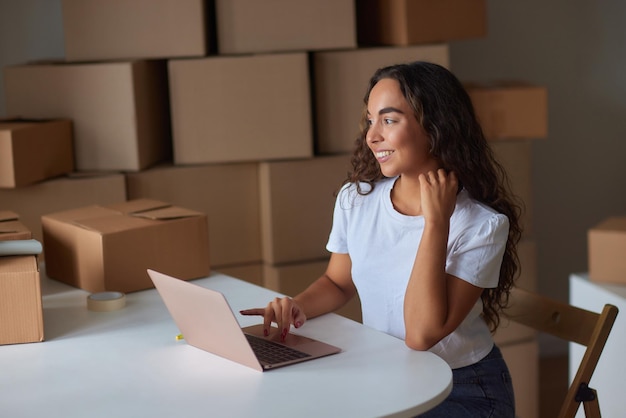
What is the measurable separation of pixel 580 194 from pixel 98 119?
6.73 feet

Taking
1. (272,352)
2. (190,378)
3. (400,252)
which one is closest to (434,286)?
(400,252)

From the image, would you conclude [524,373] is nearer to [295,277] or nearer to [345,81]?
[295,277]

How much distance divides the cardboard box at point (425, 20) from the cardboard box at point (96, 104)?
754mm

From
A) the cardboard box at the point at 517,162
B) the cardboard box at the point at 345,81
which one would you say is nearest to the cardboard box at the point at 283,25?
the cardboard box at the point at 345,81

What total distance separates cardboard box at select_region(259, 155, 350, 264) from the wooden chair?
969 mm

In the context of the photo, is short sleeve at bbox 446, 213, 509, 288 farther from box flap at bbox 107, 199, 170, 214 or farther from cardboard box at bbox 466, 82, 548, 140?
cardboard box at bbox 466, 82, 548, 140

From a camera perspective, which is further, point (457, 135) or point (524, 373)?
point (524, 373)

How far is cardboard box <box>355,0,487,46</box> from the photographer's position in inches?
111

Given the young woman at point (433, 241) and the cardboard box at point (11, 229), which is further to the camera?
the cardboard box at point (11, 229)

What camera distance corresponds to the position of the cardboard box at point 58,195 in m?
2.62

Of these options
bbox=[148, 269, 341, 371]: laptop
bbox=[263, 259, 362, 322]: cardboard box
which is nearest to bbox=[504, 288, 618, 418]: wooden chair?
bbox=[148, 269, 341, 371]: laptop

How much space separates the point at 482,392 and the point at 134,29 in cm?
158

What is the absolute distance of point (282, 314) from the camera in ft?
5.44

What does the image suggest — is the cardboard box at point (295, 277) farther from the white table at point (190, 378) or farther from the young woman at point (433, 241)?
the white table at point (190, 378)
